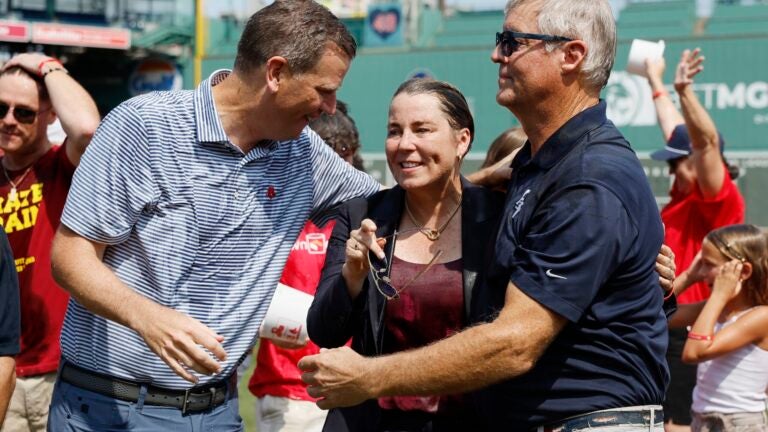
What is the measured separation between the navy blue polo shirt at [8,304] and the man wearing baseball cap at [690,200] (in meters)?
3.76

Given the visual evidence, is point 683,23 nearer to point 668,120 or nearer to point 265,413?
point 668,120

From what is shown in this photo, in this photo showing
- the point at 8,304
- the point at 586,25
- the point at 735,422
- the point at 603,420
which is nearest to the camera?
the point at 603,420

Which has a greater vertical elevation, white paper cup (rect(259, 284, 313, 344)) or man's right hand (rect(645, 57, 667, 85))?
man's right hand (rect(645, 57, 667, 85))

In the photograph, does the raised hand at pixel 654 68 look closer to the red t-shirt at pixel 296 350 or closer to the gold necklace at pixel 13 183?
the red t-shirt at pixel 296 350

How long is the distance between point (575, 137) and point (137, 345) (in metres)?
1.59

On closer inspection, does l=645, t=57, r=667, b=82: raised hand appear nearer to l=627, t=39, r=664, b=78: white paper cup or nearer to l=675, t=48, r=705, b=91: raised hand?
l=627, t=39, r=664, b=78: white paper cup

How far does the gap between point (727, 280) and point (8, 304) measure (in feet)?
11.4

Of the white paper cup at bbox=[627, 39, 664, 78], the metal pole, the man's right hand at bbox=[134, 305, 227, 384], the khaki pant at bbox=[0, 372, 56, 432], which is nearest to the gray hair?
the man's right hand at bbox=[134, 305, 227, 384]

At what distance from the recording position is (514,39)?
3.14 m

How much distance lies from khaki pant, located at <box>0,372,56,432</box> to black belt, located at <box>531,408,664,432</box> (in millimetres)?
2780

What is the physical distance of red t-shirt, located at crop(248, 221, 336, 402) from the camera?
5043 mm

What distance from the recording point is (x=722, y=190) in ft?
20.4

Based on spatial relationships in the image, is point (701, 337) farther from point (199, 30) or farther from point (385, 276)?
point (199, 30)

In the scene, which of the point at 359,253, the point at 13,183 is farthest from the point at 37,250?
the point at 359,253
